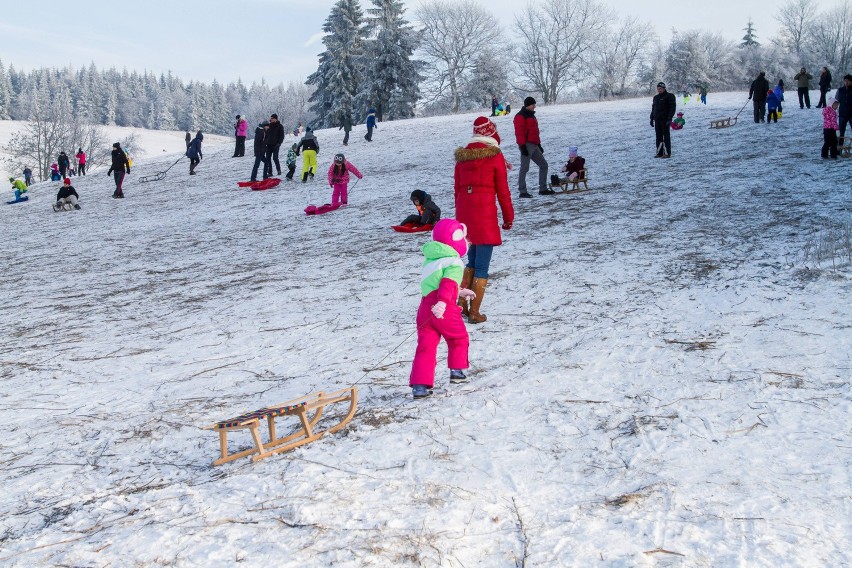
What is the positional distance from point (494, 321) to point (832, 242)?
429 centimetres

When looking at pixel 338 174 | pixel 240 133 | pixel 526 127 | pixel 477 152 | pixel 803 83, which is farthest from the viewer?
pixel 240 133

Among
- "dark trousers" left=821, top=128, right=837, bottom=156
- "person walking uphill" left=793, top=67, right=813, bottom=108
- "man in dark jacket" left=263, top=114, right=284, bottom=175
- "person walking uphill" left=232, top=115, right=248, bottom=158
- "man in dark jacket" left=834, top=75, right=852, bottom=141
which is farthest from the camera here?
"person walking uphill" left=232, top=115, right=248, bottom=158

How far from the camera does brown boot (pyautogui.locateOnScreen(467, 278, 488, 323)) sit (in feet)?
20.8

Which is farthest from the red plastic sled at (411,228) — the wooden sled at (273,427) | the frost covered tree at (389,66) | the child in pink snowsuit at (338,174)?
the frost covered tree at (389,66)

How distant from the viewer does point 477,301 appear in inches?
253

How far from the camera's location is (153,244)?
13.9 metres

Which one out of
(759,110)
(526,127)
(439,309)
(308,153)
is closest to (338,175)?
(526,127)

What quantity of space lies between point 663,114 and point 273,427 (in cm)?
1383

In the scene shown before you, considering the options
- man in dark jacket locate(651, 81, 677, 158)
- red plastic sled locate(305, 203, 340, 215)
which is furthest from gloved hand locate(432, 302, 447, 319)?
man in dark jacket locate(651, 81, 677, 158)

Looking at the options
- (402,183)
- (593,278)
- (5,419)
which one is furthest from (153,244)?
(593,278)

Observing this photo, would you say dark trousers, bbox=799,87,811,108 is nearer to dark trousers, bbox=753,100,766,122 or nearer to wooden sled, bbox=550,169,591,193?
dark trousers, bbox=753,100,766,122

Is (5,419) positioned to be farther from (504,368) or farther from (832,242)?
(832,242)

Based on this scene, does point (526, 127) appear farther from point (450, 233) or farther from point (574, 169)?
point (450, 233)

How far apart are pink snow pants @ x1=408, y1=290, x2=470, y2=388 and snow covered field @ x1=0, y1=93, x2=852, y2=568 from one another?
24 cm
